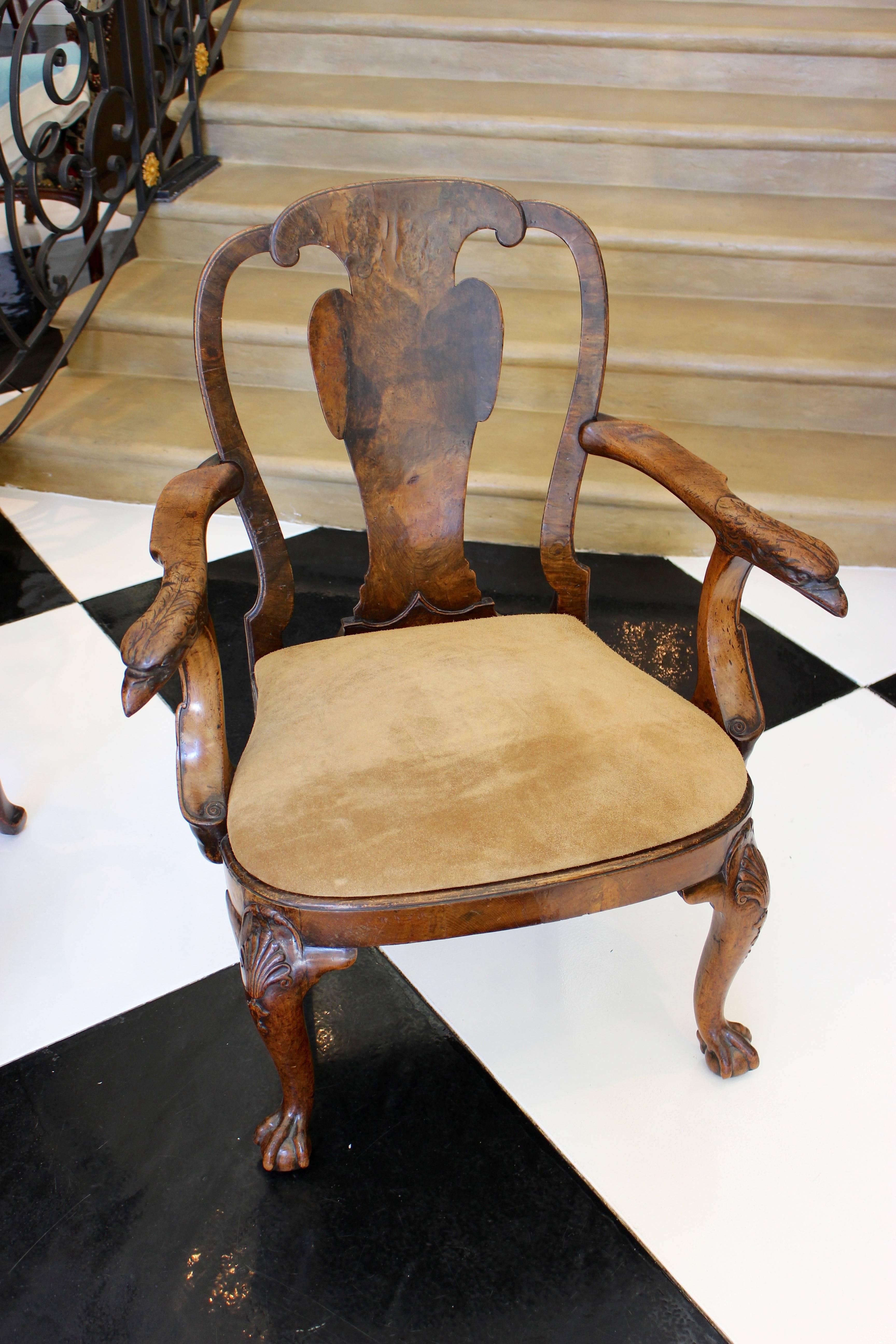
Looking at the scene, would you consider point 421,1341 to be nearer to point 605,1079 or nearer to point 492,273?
point 605,1079

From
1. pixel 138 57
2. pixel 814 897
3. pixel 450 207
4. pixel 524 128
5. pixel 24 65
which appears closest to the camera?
pixel 450 207

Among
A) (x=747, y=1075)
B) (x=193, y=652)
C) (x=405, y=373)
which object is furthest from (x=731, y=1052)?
(x=405, y=373)

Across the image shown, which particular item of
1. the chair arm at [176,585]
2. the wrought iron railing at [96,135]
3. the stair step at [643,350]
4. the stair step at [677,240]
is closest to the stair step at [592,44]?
the wrought iron railing at [96,135]

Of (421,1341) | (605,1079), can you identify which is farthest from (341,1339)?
(605,1079)

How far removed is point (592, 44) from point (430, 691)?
2.63 m

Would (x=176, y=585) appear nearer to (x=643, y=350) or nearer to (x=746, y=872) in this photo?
(x=746, y=872)

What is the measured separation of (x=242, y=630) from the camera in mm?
1866

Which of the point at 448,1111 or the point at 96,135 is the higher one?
the point at 96,135

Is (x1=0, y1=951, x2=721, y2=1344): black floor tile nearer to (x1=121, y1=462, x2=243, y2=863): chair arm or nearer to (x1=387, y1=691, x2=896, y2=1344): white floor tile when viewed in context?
(x1=387, y1=691, x2=896, y2=1344): white floor tile

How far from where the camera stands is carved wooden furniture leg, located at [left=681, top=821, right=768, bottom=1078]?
0.92 m

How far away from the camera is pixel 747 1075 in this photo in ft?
3.60

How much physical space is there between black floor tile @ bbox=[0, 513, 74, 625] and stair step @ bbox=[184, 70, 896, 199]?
1426mm

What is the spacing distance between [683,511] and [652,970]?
3.88 ft

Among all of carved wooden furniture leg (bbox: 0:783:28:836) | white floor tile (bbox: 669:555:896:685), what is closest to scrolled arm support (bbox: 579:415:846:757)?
white floor tile (bbox: 669:555:896:685)
